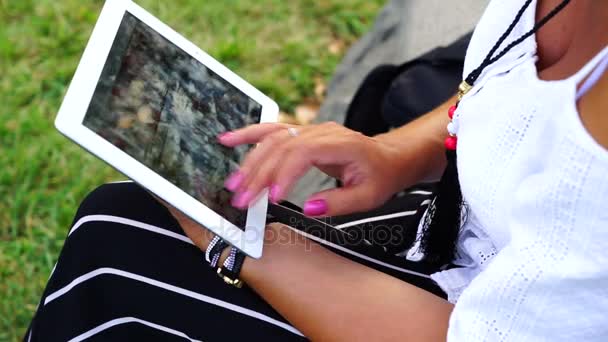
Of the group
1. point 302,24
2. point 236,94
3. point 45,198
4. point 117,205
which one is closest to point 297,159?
point 236,94

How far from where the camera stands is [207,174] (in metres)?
0.83

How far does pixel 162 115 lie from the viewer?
83 cm

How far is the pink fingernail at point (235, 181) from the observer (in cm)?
83

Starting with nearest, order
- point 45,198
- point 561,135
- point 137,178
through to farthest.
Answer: point 561,135 → point 137,178 → point 45,198

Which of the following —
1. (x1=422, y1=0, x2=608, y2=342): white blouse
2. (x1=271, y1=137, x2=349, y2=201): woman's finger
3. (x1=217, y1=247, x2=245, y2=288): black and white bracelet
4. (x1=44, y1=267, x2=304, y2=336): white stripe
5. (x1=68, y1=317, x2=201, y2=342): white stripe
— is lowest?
(x1=68, y1=317, x2=201, y2=342): white stripe

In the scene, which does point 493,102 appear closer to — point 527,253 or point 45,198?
point 527,253

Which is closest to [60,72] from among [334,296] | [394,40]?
[394,40]

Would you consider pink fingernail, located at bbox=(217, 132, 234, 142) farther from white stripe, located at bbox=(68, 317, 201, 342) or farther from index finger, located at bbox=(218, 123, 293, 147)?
white stripe, located at bbox=(68, 317, 201, 342)

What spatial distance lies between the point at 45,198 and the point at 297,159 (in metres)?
0.94

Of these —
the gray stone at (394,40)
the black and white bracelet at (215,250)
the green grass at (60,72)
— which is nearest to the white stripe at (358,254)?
the black and white bracelet at (215,250)

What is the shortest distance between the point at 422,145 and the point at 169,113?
0.38 meters

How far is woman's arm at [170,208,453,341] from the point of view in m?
0.82

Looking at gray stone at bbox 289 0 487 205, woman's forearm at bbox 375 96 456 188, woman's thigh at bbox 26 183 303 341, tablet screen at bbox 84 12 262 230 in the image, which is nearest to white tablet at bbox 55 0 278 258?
tablet screen at bbox 84 12 262 230

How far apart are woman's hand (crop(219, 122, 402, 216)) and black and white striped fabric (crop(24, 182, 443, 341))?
9 cm
